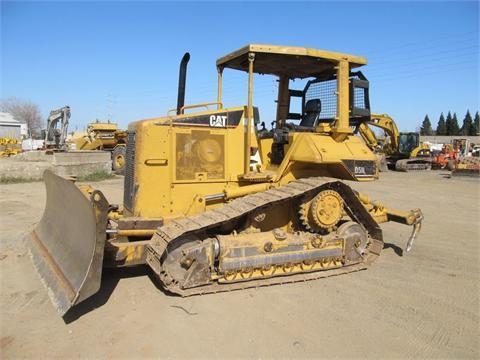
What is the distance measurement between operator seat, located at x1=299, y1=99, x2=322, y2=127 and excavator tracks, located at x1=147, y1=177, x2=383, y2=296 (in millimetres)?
1162

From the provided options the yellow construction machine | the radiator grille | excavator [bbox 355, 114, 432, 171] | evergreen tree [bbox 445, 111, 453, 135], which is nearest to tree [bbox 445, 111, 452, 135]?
evergreen tree [bbox 445, 111, 453, 135]

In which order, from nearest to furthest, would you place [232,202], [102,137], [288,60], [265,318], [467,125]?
[265,318], [232,202], [288,60], [102,137], [467,125]

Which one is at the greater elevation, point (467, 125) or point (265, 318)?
point (467, 125)

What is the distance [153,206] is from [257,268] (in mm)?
1498

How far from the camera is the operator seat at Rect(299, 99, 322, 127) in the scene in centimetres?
622

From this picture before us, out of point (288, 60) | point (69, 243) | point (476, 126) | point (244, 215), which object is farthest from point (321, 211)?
point (476, 126)

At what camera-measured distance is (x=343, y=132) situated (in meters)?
5.70

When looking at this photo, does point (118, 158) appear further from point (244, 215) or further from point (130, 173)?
point (244, 215)

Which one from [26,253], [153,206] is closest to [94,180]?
[26,253]

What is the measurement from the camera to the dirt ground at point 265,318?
359cm

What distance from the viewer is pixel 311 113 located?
250 inches

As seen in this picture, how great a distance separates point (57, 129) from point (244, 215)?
2172 centimetres

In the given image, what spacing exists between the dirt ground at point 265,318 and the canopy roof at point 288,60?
295cm

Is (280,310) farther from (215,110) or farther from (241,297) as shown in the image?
(215,110)
